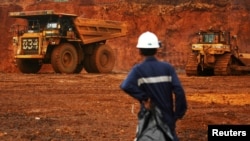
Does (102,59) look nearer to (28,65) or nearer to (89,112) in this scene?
(28,65)

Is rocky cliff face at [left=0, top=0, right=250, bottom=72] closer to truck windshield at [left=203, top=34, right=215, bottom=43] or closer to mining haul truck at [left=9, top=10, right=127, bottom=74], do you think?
mining haul truck at [left=9, top=10, right=127, bottom=74]

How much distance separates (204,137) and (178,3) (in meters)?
35.3

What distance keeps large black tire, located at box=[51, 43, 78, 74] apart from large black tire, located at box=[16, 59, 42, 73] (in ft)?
5.72

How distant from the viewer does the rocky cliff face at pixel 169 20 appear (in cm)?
3962

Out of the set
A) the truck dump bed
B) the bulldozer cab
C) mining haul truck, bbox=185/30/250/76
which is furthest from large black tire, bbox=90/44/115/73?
the bulldozer cab

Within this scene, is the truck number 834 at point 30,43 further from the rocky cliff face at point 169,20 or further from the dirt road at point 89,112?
the rocky cliff face at point 169,20

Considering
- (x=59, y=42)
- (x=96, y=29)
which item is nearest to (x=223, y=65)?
(x=96, y=29)

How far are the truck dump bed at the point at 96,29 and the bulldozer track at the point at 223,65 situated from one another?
5826mm

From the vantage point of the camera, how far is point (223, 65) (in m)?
22.6

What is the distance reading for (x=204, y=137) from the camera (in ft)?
25.2

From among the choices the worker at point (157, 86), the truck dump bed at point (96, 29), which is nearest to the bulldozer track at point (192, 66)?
the truck dump bed at point (96, 29)

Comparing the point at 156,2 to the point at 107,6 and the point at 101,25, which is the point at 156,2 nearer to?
the point at 107,6

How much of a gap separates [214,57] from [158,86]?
1894 cm

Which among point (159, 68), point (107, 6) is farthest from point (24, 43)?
point (107, 6)
